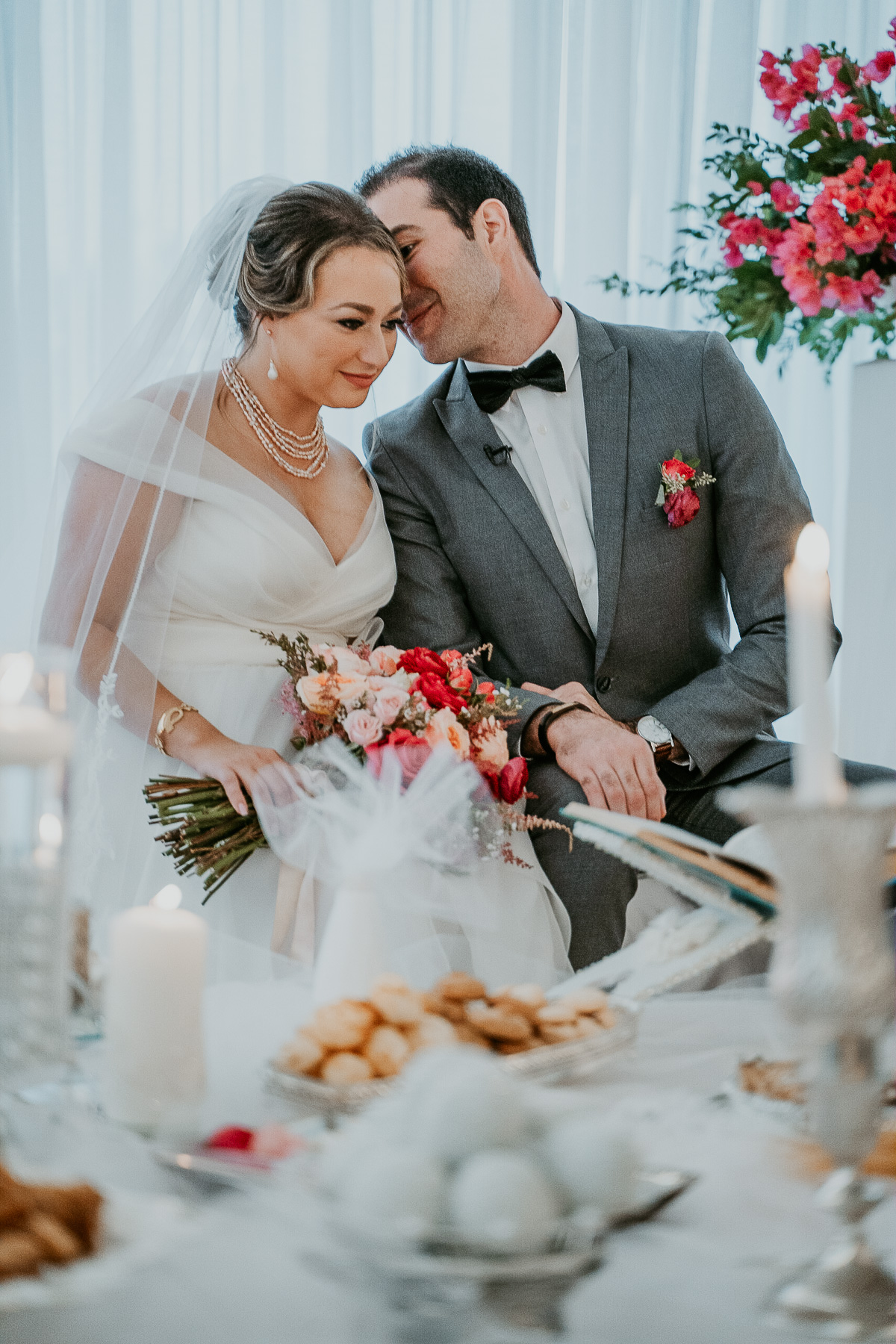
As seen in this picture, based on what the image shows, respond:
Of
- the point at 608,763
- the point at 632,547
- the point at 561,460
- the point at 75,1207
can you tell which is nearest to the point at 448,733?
the point at 608,763

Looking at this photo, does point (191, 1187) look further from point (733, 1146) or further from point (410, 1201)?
point (733, 1146)

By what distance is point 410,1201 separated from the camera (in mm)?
651

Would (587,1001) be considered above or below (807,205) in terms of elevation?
below

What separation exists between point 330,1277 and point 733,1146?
1.17ft

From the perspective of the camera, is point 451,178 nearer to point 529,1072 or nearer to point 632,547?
point 632,547

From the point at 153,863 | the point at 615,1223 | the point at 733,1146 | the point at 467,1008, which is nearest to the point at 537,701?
the point at 153,863

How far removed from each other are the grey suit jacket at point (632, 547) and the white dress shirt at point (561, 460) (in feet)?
0.18

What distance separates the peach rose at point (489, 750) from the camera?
1.87 metres

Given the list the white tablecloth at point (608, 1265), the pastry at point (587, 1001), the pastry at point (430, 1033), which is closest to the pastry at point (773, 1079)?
the white tablecloth at point (608, 1265)

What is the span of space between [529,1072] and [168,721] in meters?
1.26

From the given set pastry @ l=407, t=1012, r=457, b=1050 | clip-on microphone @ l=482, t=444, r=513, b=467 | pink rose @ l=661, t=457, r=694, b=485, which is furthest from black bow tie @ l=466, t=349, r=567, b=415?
pastry @ l=407, t=1012, r=457, b=1050

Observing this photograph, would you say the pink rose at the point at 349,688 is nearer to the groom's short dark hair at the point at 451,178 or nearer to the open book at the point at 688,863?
the open book at the point at 688,863

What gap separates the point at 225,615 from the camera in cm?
232

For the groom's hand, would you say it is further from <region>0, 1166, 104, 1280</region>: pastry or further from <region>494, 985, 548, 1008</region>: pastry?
<region>0, 1166, 104, 1280</region>: pastry
